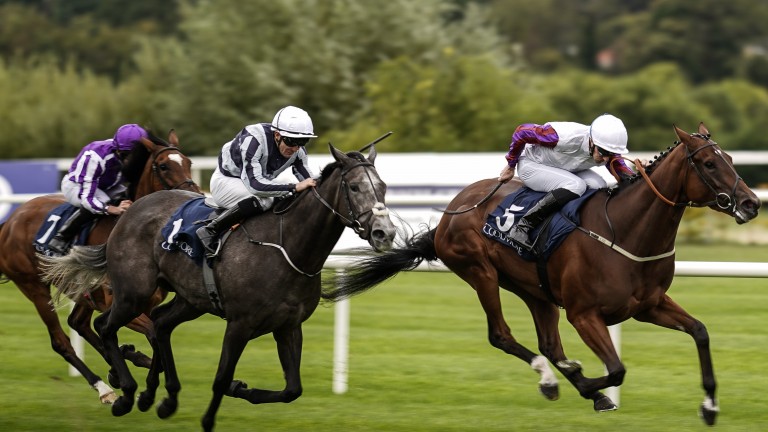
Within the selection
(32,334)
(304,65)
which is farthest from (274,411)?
(304,65)

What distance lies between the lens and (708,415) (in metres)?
5.94

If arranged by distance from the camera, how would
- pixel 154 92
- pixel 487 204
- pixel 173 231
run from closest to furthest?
pixel 173 231
pixel 487 204
pixel 154 92

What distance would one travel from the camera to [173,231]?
6316 mm

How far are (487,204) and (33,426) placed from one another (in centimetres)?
273

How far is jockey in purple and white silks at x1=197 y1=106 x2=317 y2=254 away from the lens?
5.92m

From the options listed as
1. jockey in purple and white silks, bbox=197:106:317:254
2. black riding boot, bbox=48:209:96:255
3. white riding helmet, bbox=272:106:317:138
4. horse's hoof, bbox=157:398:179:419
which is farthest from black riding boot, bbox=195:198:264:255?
black riding boot, bbox=48:209:96:255

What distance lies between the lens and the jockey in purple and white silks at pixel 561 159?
6242 mm

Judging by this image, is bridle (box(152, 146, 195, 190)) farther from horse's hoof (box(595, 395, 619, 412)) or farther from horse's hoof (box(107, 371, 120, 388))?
horse's hoof (box(595, 395, 619, 412))

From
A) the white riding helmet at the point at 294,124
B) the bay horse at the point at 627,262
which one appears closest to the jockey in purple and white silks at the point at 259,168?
the white riding helmet at the point at 294,124

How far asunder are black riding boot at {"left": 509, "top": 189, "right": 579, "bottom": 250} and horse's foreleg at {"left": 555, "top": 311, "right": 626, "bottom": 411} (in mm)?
542

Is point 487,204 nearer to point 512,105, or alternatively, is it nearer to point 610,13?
point 512,105

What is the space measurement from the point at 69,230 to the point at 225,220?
171cm

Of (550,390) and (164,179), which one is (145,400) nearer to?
(164,179)

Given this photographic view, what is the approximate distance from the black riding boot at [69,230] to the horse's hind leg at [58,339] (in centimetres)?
39
